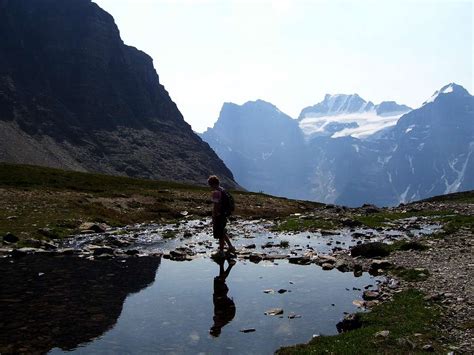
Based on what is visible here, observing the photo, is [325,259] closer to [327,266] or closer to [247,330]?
[327,266]

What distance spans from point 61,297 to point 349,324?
9.95m

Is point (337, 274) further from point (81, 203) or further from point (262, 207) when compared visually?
point (262, 207)

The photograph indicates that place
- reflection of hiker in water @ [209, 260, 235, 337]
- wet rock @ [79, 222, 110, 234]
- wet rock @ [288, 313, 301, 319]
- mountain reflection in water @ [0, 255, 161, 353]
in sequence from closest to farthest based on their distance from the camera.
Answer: mountain reflection in water @ [0, 255, 161, 353]
reflection of hiker in water @ [209, 260, 235, 337]
wet rock @ [288, 313, 301, 319]
wet rock @ [79, 222, 110, 234]

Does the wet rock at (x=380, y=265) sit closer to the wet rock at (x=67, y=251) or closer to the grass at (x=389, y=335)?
the grass at (x=389, y=335)

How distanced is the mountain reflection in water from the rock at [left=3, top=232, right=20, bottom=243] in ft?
14.8

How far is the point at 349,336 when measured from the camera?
1258 centimetres

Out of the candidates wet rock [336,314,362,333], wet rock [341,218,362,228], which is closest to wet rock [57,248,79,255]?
wet rock [336,314,362,333]

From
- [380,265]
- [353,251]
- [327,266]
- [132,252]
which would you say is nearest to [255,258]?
[327,266]

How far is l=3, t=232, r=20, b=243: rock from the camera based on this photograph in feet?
88.1

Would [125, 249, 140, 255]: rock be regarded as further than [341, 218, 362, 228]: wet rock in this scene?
No

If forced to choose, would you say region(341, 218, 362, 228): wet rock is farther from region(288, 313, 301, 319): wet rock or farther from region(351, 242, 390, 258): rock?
region(288, 313, 301, 319): wet rock

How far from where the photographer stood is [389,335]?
12.4 m

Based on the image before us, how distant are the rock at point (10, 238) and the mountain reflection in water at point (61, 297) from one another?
451 centimetres

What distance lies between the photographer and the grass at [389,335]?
38.1 ft
